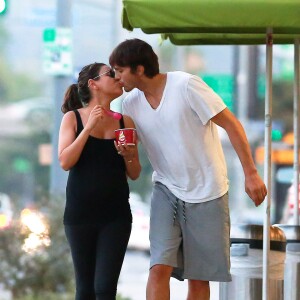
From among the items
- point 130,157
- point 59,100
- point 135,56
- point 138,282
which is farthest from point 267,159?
point 138,282

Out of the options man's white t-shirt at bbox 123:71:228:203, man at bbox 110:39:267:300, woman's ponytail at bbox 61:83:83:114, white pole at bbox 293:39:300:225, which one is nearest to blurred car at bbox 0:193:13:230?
white pole at bbox 293:39:300:225

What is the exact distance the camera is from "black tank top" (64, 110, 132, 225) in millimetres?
5688

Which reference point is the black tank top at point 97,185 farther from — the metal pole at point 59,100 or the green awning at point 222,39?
the metal pole at point 59,100

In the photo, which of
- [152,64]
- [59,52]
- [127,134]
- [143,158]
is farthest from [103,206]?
[143,158]

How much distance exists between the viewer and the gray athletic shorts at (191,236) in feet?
19.0

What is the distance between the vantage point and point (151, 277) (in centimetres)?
580

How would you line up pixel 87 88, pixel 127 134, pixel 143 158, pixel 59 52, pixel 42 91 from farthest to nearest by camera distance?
1. pixel 42 91
2. pixel 143 158
3. pixel 59 52
4. pixel 87 88
5. pixel 127 134

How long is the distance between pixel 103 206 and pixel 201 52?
83.9 ft

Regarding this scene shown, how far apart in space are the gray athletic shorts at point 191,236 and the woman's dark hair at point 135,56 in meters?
0.69

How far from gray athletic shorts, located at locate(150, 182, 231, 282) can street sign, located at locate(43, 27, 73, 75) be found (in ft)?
17.8

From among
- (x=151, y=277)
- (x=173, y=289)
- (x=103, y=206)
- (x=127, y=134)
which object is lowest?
(x=173, y=289)

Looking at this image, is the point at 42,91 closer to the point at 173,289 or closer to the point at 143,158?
the point at 143,158

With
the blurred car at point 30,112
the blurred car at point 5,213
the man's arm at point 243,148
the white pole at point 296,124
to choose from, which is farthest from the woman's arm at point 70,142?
the blurred car at point 30,112

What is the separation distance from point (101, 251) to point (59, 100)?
220 inches
